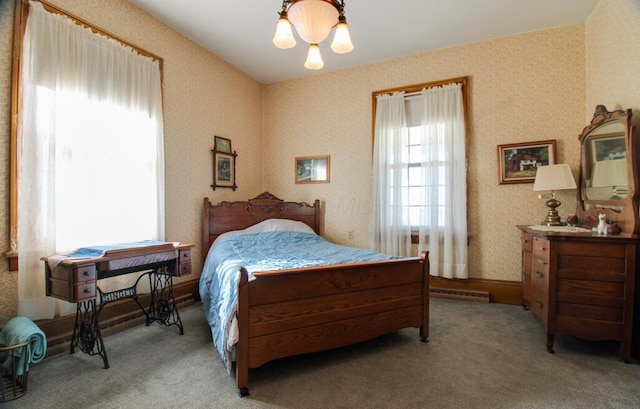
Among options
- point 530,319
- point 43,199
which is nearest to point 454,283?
point 530,319

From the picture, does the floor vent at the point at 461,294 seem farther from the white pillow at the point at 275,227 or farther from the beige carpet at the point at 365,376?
the white pillow at the point at 275,227

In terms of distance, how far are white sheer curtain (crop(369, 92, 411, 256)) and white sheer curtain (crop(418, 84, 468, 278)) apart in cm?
24

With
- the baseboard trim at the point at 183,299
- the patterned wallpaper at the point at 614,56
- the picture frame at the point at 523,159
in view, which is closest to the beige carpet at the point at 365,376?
the baseboard trim at the point at 183,299

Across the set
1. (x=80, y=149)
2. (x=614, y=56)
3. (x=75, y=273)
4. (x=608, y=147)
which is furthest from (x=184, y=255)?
(x=614, y=56)

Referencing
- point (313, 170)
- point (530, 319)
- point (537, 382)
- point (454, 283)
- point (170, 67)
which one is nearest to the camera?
point (537, 382)

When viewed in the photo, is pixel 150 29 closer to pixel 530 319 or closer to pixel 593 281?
pixel 593 281

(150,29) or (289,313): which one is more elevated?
(150,29)

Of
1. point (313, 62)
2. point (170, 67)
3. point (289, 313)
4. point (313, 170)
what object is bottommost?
point (289, 313)

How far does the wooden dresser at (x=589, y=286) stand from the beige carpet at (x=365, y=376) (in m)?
0.21

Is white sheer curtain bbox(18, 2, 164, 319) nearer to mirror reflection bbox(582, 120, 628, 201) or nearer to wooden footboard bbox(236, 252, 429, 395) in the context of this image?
wooden footboard bbox(236, 252, 429, 395)

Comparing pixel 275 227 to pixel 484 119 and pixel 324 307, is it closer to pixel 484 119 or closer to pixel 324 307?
pixel 324 307

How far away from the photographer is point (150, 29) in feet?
9.57

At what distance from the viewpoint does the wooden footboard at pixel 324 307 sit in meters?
1.77

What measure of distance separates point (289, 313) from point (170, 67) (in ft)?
9.08
